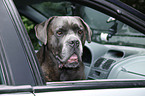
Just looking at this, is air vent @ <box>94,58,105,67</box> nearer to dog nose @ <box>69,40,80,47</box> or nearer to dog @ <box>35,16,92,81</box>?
dog @ <box>35,16,92,81</box>

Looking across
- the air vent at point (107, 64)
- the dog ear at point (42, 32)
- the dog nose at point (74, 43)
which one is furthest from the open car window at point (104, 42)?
the dog nose at point (74, 43)

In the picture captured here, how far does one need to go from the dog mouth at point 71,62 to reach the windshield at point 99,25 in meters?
0.87

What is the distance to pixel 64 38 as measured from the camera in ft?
7.23

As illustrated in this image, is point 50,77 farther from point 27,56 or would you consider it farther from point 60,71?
point 27,56

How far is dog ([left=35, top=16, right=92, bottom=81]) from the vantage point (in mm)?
2174

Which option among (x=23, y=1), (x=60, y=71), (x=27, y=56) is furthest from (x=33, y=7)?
(x=27, y=56)

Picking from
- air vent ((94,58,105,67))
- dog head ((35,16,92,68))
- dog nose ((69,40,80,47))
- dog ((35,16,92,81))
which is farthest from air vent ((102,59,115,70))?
dog nose ((69,40,80,47))

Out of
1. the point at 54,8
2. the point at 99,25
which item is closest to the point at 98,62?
the point at 99,25

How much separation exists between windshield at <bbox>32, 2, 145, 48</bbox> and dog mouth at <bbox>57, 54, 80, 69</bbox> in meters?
0.87

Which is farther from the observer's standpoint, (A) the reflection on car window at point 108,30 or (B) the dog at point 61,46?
(A) the reflection on car window at point 108,30

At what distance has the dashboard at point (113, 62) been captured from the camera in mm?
2500

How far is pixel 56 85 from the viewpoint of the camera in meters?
1.36

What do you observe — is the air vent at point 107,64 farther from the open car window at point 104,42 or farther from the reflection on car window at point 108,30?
the reflection on car window at point 108,30

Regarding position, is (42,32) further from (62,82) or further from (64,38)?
(62,82)
